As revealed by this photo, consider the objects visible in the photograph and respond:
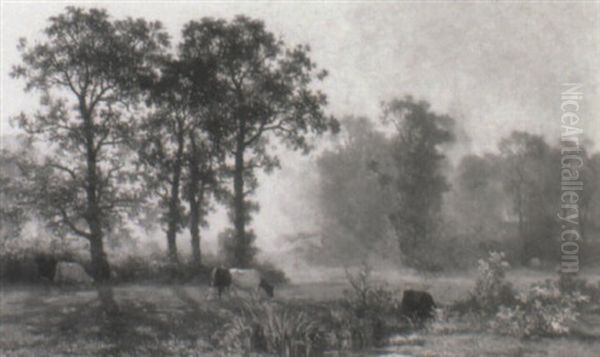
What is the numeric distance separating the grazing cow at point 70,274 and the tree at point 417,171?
9663mm

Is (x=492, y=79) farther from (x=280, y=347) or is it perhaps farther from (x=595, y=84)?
(x=280, y=347)

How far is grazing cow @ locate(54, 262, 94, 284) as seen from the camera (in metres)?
17.9

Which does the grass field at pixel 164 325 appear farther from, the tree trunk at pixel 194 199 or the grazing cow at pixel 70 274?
the tree trunk at pixel 194 199

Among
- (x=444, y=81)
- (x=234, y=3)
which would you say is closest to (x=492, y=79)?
(x=444, y=81)

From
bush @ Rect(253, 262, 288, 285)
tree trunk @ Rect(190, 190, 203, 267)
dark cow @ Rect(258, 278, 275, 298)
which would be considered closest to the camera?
dark cow @ Rect(258, 278, 275, 298)

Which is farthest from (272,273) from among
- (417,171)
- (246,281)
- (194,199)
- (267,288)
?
(417,171)

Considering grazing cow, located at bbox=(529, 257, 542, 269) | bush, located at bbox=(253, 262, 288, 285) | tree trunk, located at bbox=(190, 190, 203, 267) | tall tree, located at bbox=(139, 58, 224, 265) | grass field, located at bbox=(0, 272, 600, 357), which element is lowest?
grass field, located at bbox=(0, 272, 600, 357)

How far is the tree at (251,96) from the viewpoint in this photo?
19859 mm

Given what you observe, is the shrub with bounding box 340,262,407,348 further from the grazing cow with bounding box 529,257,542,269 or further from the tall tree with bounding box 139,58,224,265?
the tall tree with bounding box 139,58,224,265

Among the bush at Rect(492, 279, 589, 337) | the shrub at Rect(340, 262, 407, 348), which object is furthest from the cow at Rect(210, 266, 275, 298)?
the bush at Rect(492, 279, 589, 337)

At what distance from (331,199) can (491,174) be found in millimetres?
9429

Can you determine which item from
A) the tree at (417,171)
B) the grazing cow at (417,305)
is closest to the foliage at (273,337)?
the grazing cow at (417,305)

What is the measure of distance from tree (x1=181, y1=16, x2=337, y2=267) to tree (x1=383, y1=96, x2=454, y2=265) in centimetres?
259

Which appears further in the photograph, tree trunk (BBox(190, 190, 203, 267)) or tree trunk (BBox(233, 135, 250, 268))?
tree trunk (BBox(190, 190, 203, 267))
